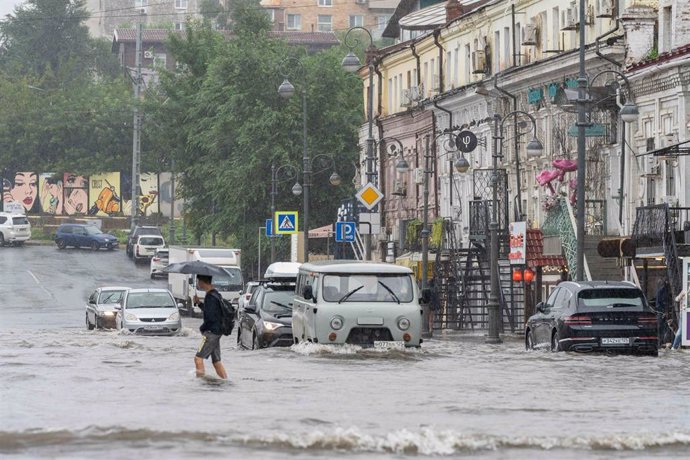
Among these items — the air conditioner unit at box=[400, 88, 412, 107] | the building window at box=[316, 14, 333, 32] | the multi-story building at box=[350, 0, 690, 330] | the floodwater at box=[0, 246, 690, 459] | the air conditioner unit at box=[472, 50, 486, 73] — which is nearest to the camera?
the floodwater at box=[0, 246, 690, 459]

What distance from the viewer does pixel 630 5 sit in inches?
2014

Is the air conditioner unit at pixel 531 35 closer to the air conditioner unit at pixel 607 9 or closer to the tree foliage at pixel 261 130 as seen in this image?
the air conditioner unit at pixel 607 9

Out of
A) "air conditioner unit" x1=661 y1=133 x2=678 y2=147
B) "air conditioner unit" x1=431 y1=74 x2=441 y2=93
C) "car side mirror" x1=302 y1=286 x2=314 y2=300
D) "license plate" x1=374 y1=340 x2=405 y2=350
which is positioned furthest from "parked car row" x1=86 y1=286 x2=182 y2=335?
"air conditioner unit" x1=431 y1=74 x2=441 y2=93

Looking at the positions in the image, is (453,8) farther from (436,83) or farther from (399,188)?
(399,188)

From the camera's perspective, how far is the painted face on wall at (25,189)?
12825 centimetres

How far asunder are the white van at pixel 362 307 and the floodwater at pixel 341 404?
0.35m

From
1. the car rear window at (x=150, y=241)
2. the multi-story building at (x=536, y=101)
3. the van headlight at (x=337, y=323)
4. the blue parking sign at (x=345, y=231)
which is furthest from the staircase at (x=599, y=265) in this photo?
the car rear window at (x=150, y=241)

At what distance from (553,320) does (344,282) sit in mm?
4210

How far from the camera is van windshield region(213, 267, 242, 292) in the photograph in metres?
73.4

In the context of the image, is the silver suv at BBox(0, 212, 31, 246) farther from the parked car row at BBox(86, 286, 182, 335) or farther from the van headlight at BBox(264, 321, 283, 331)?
the van headlight at BBox(264, 321, 283, 331)

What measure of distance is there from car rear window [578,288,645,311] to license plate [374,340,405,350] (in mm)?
3344

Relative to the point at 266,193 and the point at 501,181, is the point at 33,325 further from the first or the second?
the point at 266,193

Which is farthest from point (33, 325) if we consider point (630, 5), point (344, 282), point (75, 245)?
point (75, 245)

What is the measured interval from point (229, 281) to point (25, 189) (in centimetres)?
5729
